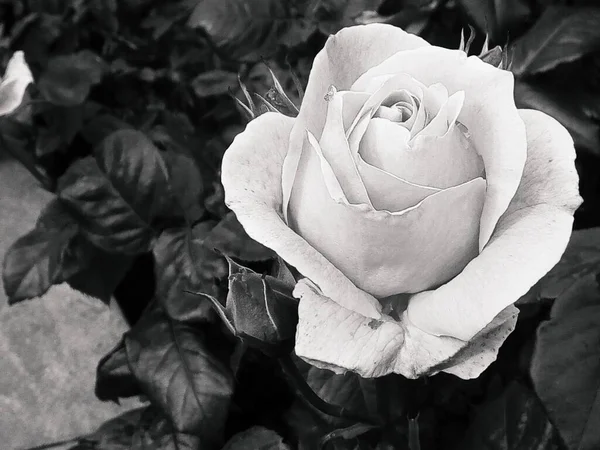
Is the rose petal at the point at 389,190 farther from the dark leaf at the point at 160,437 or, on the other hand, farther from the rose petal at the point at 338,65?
the dark leaf at the point at 160,437

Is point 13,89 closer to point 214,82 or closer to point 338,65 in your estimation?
point 214,82

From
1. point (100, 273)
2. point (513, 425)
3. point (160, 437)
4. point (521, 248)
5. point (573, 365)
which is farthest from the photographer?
point (100, 273)

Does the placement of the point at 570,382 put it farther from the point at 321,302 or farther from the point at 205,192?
the point at 205,192

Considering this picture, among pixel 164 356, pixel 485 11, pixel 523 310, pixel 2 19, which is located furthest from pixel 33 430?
pixel 2 19

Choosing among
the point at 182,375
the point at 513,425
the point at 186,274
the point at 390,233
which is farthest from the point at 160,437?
the point at 390,233

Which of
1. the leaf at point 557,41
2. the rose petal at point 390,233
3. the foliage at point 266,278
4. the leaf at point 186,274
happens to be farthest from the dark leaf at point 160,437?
the leaf at point 557,41

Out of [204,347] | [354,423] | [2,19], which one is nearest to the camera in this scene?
[354,423]
